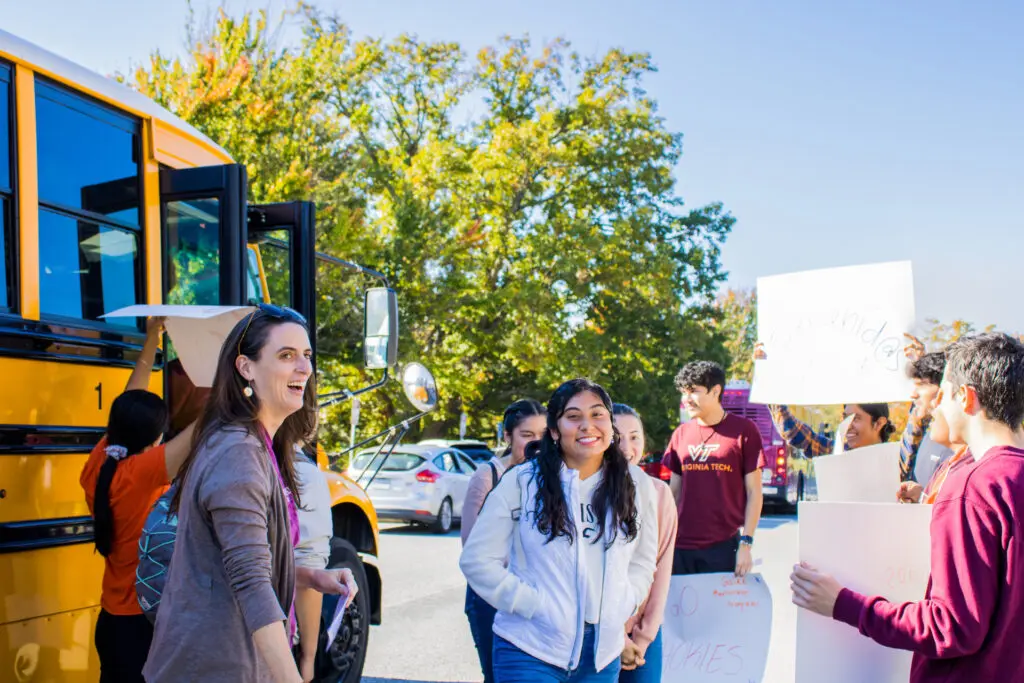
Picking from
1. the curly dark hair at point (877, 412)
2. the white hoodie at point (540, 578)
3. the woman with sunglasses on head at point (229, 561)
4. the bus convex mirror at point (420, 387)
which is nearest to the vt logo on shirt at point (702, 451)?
the curly dark hair at point (877, 412)

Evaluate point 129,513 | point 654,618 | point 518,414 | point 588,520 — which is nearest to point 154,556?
point 129,513

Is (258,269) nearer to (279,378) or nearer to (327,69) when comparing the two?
(279,378)

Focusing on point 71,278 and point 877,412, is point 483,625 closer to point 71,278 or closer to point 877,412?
point 71,278

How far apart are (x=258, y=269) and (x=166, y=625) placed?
11.8 ft

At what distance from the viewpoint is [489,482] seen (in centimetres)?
440

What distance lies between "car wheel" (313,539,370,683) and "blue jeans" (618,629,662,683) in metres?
2.07

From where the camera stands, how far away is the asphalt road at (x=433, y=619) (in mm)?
6809

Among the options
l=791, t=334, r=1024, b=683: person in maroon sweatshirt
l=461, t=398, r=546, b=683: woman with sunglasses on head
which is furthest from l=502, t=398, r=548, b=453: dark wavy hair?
l=791, t=334, r=1024, b=683: person in maroon sweatshirt

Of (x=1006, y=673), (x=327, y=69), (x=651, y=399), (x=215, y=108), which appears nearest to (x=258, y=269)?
(x=1006, y=673)

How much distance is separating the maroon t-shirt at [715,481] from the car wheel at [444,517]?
443 inches

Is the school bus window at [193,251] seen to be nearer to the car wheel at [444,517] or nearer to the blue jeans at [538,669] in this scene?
the blue jeans at [538,669]

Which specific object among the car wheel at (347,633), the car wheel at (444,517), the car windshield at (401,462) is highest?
the car wheel at (347,633)

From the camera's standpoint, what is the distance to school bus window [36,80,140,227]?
4.01 m

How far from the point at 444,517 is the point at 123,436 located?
13.2 m
